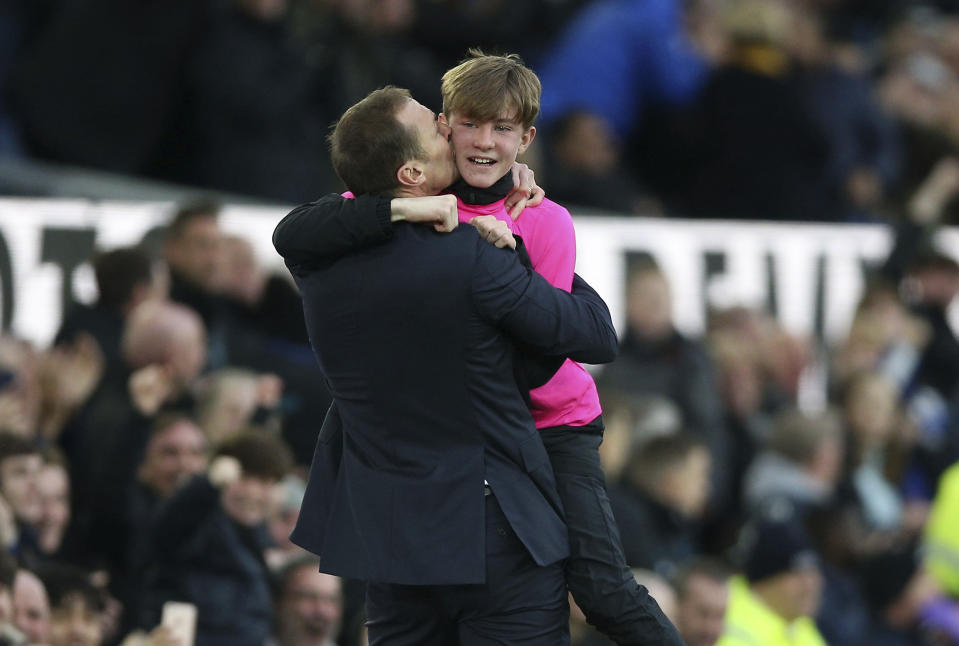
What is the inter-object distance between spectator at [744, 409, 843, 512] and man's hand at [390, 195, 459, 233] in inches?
185

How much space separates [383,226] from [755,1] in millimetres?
7247

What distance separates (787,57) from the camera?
11164 millimetres

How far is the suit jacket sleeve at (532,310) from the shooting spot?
376cm

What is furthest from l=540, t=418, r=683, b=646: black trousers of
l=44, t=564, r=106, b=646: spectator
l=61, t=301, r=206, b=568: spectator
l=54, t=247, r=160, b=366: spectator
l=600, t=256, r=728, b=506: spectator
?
l=600, t=256, r=728, b=506: spectator

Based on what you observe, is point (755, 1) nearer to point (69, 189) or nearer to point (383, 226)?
point (69, 189)

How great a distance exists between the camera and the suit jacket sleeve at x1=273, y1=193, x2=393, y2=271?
3787 mm

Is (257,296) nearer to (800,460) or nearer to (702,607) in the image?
(702,607)

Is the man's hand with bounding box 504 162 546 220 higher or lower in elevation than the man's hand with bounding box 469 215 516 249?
higher

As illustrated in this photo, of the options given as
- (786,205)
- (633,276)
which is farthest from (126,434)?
(786,205)

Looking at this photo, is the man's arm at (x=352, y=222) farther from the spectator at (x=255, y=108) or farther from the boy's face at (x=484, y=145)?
the spectator at (x=255, y=108)

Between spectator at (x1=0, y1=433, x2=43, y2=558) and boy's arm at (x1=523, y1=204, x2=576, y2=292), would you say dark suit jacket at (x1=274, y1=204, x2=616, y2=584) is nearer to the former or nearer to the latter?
boy's arm at (x1=523, y1=204, x2=576, y2=292)

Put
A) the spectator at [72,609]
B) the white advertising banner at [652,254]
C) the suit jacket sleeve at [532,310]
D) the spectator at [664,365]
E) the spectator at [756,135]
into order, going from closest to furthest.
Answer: the suit jacket sleeve at [532,310] < the spectator at [72,609] < the white advertising banner at [652,254] < the spectator at [664,365] < the spectator at [756,135]

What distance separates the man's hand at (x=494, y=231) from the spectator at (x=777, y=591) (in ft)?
11.1

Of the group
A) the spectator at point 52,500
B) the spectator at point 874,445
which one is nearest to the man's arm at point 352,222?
the spectator at point 52,500
